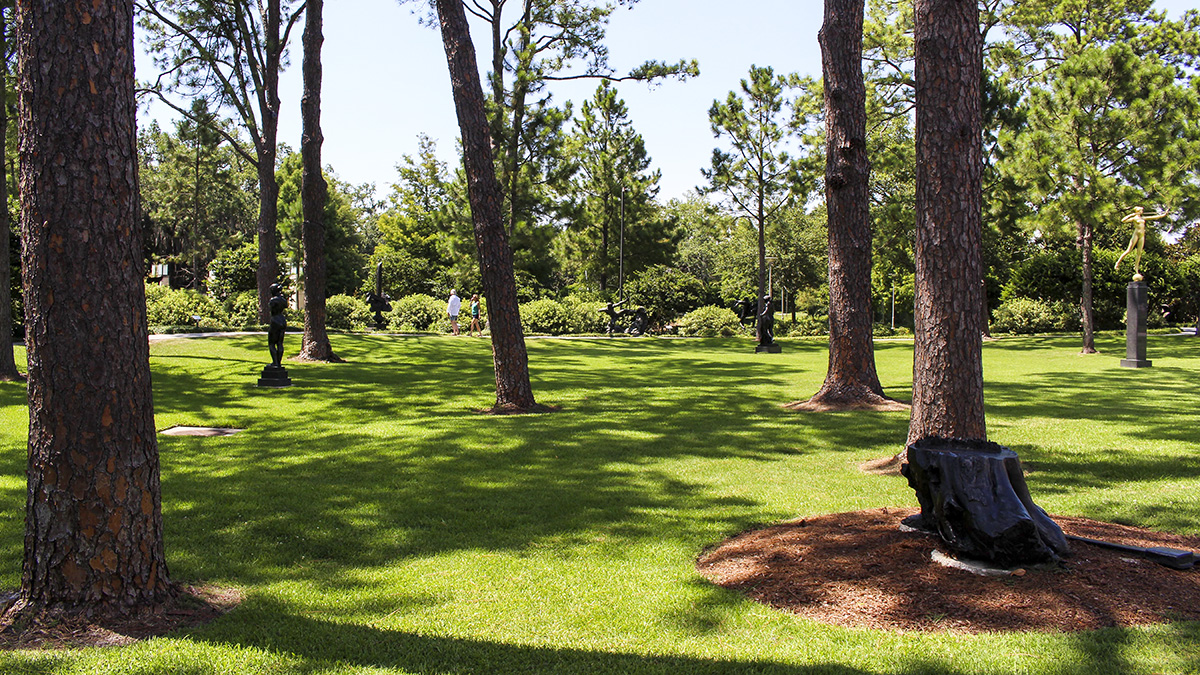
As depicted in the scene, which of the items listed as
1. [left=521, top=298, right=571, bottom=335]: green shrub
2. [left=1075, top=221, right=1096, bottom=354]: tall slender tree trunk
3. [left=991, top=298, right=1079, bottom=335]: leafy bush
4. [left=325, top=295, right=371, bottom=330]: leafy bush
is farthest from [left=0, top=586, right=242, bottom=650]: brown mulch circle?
[left=991, top=298, right=1079, bottom=335]: leafy bush

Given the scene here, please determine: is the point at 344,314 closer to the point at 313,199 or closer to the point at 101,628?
the point at 313,199

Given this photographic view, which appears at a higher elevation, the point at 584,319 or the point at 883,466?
the point at 584,319

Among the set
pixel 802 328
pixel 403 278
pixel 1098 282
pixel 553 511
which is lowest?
pixel 553 511

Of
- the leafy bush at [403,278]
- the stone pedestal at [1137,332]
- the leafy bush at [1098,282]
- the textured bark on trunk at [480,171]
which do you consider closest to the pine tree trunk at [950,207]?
the textured bark on trunk at [480,171]

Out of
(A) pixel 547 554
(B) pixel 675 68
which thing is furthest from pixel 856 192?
(B) pixel 675 68

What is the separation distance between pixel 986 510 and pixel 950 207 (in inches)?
112

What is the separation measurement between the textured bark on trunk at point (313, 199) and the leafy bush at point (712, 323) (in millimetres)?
17259

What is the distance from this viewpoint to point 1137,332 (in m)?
17.5

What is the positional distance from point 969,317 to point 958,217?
773mm

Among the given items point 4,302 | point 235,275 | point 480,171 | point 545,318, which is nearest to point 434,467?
point 480,171

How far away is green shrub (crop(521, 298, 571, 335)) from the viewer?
1198 inches

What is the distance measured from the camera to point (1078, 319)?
33.6m

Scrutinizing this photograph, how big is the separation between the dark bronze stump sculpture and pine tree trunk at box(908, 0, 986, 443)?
1.94 m

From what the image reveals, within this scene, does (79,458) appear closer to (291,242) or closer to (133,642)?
(133,642)
